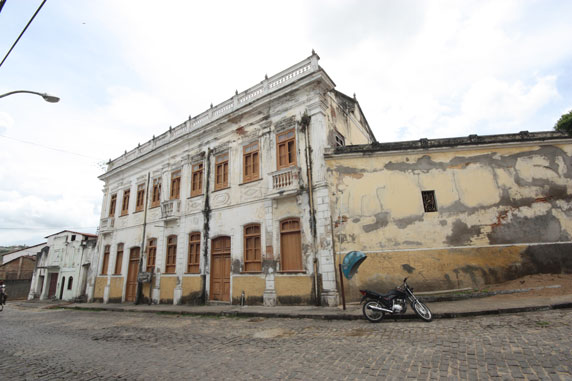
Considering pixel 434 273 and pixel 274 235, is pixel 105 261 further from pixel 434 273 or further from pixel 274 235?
pixel 434 273

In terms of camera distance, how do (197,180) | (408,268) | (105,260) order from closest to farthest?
1. (408,268)
2. (197,180)
3. (105,260)

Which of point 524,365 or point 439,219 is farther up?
point 439,219

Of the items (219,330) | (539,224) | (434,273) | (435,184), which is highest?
(435,184)

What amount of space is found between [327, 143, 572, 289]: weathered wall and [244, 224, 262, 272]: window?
11.9ft

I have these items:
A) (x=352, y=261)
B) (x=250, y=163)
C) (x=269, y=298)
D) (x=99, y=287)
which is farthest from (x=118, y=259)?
(x=352, y=261)

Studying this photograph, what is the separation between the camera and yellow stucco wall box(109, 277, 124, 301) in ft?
57.2

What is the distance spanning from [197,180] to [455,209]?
466 inches

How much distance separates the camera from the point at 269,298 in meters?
11.0

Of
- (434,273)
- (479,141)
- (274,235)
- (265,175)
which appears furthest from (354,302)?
(479,141)

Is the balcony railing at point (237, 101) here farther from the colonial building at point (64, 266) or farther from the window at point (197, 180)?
the colonial building at point (64, 266)

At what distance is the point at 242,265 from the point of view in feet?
40.3

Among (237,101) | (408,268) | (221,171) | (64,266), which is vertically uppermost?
(237,101)

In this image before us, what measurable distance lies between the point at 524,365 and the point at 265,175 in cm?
995

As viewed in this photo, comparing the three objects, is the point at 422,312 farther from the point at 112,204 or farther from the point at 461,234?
the point at 112,204
